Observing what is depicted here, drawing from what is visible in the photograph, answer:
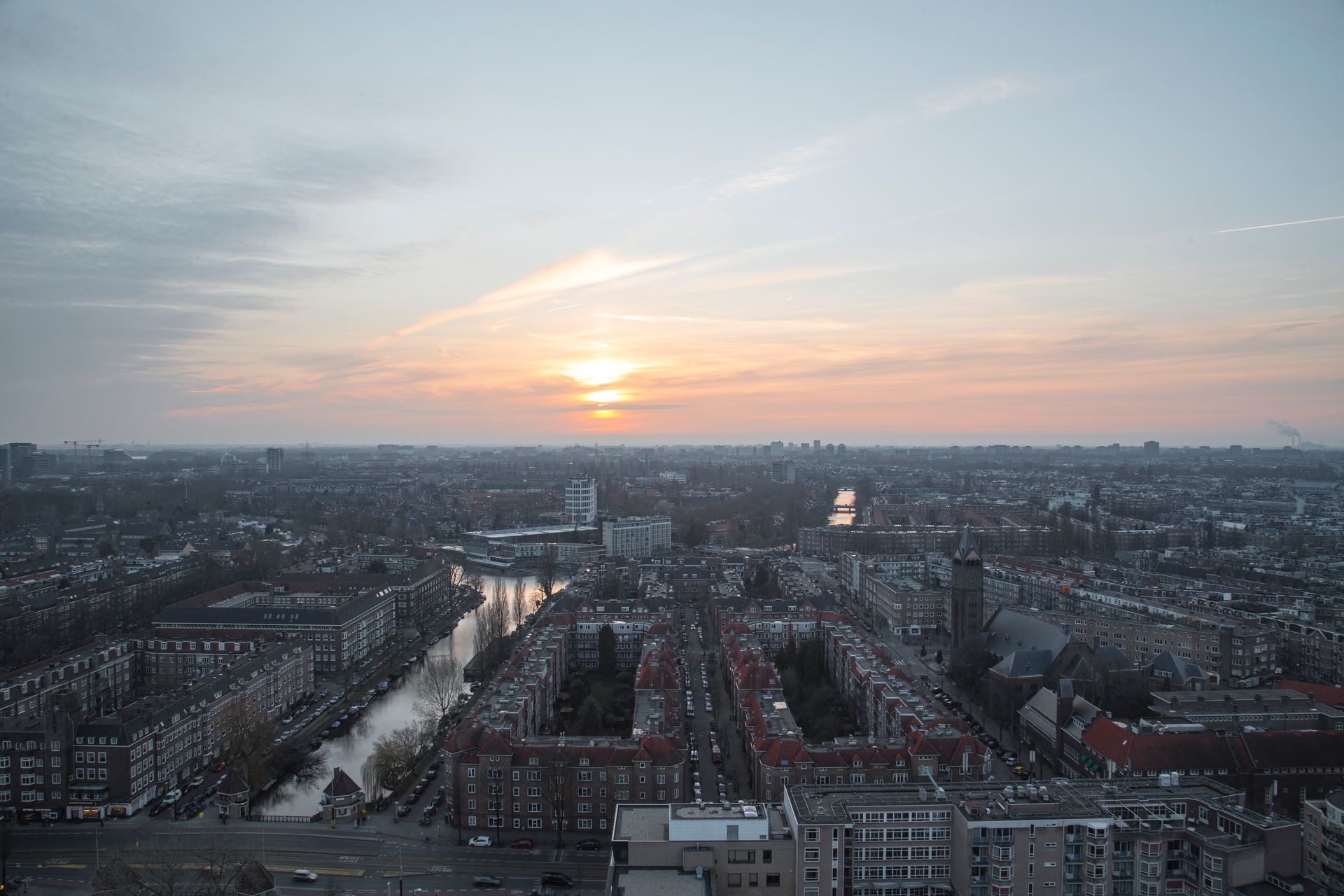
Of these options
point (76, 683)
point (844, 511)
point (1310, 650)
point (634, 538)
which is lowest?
point (1310, 650)

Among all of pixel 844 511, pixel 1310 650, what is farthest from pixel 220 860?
pixel 844 511

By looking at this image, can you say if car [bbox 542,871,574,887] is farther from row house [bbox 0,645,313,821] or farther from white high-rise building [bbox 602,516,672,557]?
white high-rise building [bbox 602,516,672,557]

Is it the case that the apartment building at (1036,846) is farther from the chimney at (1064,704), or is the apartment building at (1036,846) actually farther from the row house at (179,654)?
the row house at (179,654)

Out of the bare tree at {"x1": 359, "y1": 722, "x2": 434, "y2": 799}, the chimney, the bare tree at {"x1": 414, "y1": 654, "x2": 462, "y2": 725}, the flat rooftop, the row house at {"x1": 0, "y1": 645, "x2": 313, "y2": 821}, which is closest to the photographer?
the flat rooftop

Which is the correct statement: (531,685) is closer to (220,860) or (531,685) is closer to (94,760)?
(220,860)

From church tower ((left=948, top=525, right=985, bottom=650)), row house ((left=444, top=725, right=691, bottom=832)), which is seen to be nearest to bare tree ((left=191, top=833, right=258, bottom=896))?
row house ((left=444, top=725, right=691, bottom=832))
